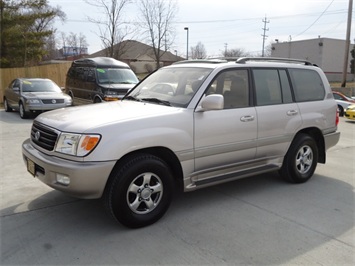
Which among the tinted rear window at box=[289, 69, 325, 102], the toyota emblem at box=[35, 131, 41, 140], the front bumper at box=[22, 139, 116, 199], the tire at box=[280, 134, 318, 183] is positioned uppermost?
the tinted rear window at box=[289, 69, 325, 102]

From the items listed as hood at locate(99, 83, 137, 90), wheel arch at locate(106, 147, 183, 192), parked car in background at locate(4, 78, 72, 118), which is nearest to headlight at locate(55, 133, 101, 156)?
wheel arch at locate(106, 147, 183, 192)

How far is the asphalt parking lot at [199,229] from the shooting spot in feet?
10.7

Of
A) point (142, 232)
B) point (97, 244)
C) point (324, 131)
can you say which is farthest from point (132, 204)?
point (324, 131)

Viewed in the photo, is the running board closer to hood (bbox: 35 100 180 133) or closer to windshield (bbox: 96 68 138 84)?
hood (bbox: 35 100 180 133)

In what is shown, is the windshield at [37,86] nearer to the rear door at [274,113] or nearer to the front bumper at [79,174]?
the rear door at [274,113]

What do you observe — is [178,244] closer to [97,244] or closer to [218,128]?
[97,244]

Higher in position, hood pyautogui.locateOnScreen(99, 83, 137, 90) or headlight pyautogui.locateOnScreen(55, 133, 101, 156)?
hood pyautogui.locateOnScreen(99, 83, 137, 90)

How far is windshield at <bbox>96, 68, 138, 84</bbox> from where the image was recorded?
12016mm


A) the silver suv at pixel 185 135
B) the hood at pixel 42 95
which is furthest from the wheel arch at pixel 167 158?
the hood at pixel 42 95

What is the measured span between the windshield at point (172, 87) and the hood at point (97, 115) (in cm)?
18

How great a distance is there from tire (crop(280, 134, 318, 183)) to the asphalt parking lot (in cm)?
18

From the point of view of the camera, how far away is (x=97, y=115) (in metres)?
3.93

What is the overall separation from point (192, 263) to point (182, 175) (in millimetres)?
1164

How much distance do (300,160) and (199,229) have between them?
2.40 meters
